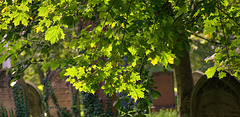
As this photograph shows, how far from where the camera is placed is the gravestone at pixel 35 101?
29.7 feet

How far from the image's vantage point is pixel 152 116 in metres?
8.34

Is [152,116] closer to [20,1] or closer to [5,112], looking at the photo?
[5,112]

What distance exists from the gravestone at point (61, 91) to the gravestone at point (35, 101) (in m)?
0.31

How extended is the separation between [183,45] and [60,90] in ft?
18.7

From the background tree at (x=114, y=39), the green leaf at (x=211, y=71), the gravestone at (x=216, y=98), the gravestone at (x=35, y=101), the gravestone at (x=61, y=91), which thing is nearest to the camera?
the background tree at (x=114, y=39)

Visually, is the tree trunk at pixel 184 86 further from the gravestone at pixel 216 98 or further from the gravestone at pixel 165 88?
Answer: the gravestone at pixel 165 88

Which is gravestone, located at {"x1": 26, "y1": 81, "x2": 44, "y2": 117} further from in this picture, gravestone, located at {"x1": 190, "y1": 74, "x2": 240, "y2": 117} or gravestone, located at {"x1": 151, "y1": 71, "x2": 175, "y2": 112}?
gravestone, located at {"x1": 190, "y1": 74, "x2": 240, "y2": 117}

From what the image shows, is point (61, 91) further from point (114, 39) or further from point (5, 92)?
point (114, 39)

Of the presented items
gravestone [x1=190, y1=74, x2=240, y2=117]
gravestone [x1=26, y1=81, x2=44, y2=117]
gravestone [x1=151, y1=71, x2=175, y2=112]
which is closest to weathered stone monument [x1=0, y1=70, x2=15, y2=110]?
gravestone [x1=26, y1=81, x2=44, y2=117]

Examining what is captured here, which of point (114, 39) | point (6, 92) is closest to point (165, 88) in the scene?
point (6, 92)

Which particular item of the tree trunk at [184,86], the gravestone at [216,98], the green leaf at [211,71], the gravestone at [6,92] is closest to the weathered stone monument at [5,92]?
the gravestone at [6,92]

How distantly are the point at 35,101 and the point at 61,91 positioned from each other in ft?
2.86

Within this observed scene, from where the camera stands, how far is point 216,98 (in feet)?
17.7

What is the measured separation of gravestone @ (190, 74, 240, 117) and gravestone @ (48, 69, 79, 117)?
4090 millimetres
